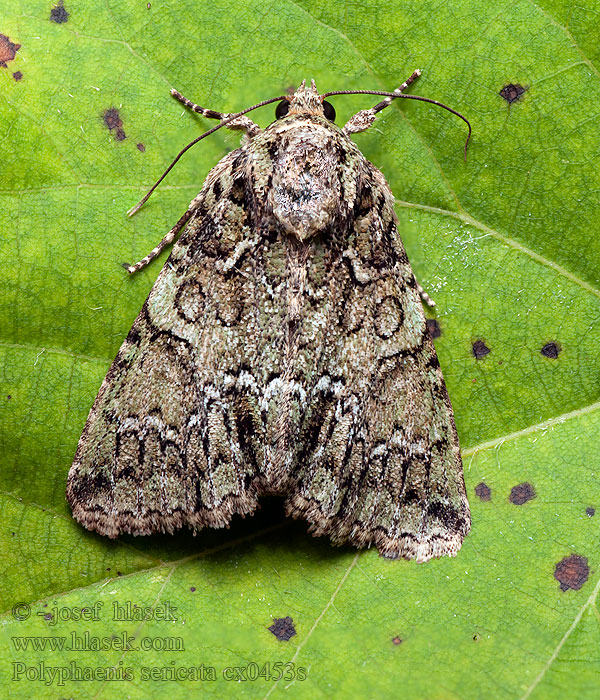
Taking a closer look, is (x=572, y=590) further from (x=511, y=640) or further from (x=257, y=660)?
(x=257, y=660)

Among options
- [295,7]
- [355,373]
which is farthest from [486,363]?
[295,7]

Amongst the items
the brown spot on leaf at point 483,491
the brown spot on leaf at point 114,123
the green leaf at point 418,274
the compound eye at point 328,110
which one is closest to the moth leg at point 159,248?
the green leaf at point 418,274

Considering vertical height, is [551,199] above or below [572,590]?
above

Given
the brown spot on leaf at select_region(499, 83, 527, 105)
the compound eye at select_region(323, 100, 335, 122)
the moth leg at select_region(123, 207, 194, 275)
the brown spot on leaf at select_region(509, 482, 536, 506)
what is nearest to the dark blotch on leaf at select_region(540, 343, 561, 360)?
the brown spot on leaf at select_region(509, 482, 536, 506)

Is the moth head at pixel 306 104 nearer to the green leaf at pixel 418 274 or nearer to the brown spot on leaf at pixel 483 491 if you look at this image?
the green leaf at pixel 418 274

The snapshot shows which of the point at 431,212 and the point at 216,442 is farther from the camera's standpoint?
the point at 431,212

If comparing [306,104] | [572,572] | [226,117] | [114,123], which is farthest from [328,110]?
[572,572]
